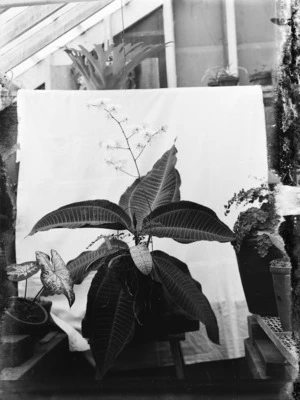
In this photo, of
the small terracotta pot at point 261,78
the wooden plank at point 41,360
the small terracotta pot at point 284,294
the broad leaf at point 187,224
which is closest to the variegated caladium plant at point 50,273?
the wooden plank at point 41,360

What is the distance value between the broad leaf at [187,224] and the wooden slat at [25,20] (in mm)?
874

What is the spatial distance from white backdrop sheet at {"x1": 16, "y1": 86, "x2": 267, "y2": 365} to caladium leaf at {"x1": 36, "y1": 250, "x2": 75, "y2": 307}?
0.26 m

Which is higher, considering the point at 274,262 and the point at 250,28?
the point at 250,28

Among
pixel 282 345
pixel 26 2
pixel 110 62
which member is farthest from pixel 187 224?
pixel 26 2

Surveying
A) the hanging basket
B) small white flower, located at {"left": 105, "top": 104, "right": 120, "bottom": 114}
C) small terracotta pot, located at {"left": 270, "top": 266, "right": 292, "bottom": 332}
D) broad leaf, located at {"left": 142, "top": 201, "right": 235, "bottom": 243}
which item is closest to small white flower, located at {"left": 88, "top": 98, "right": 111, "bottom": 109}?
small white flower, located at {"left": 105, "top": 104, "right": 120, "bottom": 114}

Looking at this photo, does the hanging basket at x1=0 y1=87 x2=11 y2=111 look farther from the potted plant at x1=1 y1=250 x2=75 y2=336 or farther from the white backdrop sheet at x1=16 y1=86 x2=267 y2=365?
the potted plant at x1=1 y1=250 x2=75 y2=336

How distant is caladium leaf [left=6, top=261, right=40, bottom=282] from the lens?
1972 millimetres

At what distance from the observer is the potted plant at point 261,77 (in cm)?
220

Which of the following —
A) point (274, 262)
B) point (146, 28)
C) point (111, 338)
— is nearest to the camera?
point (111, 338)

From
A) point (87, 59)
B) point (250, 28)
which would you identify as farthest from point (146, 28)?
point (250, 28)

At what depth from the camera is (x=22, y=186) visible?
2.27m

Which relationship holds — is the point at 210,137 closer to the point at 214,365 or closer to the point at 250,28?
the point at 250,28

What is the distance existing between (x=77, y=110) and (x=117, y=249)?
65 centimetres

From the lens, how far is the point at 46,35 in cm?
227
